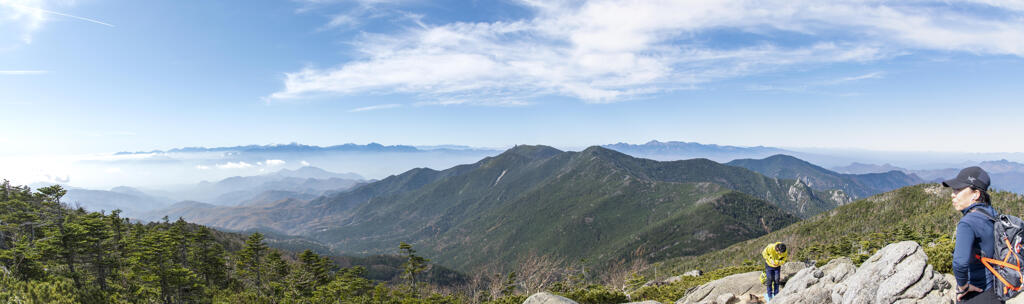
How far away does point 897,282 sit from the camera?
16.0 meters

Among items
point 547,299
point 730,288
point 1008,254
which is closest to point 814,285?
point 730,288

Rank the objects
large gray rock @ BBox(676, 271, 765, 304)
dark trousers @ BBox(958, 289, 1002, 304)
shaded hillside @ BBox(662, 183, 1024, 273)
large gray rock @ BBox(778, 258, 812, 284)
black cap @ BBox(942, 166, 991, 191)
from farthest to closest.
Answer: shaded hillside @ BBox(662, 183, 1024, 273) → large gray rock @ BBox(676, 271, 765, 304) → large gray rock @ BBox(778, 258, 812, 284) → dark trousers @ BBox(958, 289, 1002, 304) → black cap @ BBox(942, 166, 991, 191)

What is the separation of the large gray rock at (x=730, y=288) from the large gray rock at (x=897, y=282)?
483 inches

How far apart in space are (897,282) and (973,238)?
11724 millimetres

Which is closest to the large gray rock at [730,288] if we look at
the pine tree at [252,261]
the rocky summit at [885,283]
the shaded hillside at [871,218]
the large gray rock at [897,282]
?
the rocky summit at [885,283]

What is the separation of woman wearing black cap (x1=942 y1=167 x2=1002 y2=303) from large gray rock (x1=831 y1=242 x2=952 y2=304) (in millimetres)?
9286

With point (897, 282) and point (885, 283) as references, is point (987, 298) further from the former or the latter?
point (885, 283)

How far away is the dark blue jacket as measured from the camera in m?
7.40

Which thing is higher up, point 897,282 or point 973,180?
point 973,180

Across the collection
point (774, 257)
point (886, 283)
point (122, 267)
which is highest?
point (886, 283)

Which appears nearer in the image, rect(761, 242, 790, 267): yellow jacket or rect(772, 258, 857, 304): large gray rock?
rect(772, 258, 857, 304): large gray rock

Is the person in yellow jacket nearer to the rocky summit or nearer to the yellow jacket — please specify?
the yellow jacket

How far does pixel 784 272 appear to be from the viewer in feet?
99.7

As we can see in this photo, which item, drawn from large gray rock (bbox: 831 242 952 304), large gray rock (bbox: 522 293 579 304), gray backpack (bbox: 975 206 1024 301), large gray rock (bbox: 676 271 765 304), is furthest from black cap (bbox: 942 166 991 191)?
large gray rock (bbox: 676 271 765 304)
